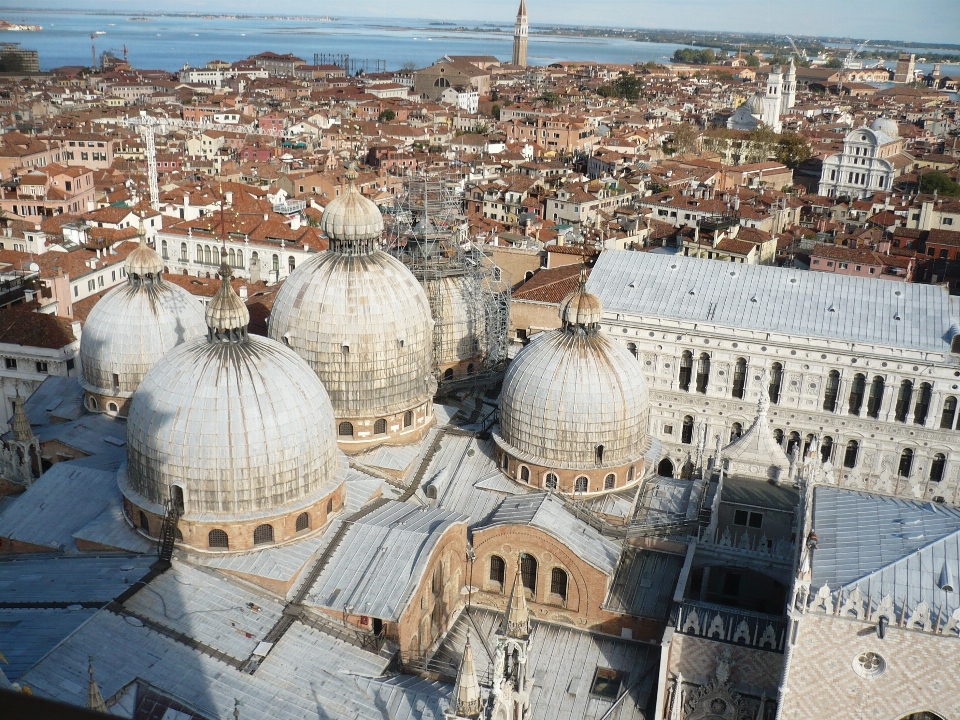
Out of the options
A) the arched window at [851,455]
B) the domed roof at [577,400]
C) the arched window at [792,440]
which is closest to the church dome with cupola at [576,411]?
the domed roof at [577,400]

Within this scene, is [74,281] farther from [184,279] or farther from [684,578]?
[684,578]

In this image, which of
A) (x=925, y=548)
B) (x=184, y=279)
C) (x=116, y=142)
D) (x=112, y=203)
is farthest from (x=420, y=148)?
(x=925, y=548)

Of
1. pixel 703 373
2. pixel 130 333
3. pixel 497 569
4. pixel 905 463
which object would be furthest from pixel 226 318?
pixel 905 463

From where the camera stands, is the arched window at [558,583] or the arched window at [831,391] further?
the arched window at [831,391]

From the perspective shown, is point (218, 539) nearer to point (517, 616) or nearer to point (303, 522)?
point (303, 522)

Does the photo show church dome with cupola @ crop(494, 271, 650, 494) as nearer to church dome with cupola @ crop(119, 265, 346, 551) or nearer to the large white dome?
the large white dome

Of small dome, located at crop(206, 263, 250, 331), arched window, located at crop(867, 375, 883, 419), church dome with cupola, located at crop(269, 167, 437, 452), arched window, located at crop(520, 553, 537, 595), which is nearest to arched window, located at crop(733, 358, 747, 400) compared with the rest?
arched window, located at crop(867, 375, 883, 419)

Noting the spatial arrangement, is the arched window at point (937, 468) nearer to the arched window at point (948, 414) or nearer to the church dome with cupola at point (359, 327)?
the arched window at point (948, 414)
